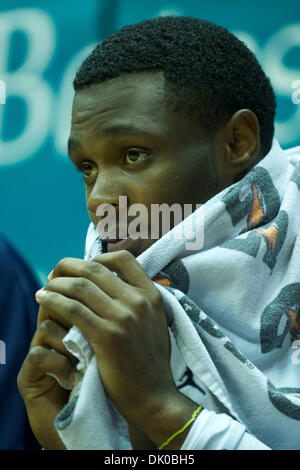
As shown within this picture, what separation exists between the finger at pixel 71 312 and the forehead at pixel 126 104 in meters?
0.32

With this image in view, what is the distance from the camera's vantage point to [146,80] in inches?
41.6

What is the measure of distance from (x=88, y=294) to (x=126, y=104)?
0.36 meters

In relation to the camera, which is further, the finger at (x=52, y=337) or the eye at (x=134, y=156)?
the eye at (x=134, y=156)

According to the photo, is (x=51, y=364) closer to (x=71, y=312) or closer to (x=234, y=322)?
(x=71, y=312)

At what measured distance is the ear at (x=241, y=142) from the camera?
3.60 ft

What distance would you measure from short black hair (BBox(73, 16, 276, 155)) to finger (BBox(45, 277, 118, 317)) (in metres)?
0.36

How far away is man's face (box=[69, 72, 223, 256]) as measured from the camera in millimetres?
1019

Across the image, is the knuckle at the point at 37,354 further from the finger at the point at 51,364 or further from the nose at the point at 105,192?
the nose at the point at 105,192

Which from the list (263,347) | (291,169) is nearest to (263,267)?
(263,347)
